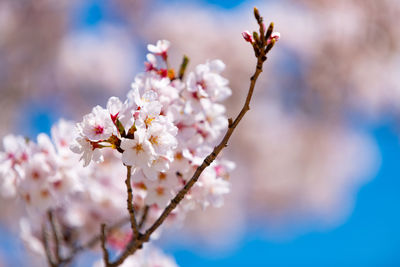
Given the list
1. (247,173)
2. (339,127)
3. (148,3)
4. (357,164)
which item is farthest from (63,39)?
(357,164)

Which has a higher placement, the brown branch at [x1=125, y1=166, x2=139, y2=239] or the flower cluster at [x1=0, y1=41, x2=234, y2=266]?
the flower cluster at [x1=0, y1=41, x2=234, y2=266]

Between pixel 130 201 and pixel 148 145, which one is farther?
pixel 130 201

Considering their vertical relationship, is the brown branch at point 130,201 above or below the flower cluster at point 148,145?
below

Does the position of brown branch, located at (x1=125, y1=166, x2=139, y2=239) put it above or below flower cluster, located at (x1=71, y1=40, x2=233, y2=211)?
below

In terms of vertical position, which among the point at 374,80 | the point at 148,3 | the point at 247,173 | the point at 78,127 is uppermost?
the point at 148,3

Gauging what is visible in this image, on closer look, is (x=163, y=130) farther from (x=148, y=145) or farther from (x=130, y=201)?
(x=130, y=201)

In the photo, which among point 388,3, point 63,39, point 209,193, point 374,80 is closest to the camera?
point 209,193

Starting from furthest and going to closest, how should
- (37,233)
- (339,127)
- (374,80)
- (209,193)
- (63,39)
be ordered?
1. (339,127)
2. (63,39)
3. (374,80)
4. (37,233)
5. (209,193)

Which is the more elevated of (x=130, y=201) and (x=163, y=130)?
(x=163, y=130)

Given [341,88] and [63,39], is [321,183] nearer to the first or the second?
[341,88]

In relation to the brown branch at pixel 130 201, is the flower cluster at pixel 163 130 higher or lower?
higher

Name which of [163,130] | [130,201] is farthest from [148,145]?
[130,201]
